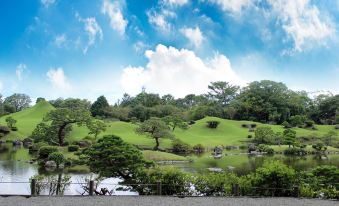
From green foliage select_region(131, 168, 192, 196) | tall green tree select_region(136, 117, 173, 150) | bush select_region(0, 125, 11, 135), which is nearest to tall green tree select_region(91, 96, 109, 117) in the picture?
bush select_region(0, 125, 11, 135)

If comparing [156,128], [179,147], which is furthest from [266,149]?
[156,128]

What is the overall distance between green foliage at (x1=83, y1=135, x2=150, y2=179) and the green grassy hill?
141ft

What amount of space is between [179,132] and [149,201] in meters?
65.5

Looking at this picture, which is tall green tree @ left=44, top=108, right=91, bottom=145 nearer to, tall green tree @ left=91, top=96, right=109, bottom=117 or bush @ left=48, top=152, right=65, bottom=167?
bush @ left=48, top=152, right=65, bottom=167

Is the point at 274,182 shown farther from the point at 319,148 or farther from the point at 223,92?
the point at 223,92

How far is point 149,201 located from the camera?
17562mm

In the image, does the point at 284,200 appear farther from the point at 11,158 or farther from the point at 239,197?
the point at 11,158

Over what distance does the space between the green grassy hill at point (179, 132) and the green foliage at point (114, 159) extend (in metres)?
42.9

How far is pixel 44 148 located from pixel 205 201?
33.9 metres

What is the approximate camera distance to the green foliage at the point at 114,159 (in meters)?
23.0

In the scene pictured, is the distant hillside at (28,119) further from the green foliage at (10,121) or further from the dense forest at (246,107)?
the dense forest at (246,107)

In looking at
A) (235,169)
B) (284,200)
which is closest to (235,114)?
(235,169)

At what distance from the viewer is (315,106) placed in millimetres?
116312

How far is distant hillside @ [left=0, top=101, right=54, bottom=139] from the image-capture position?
77312 mm
